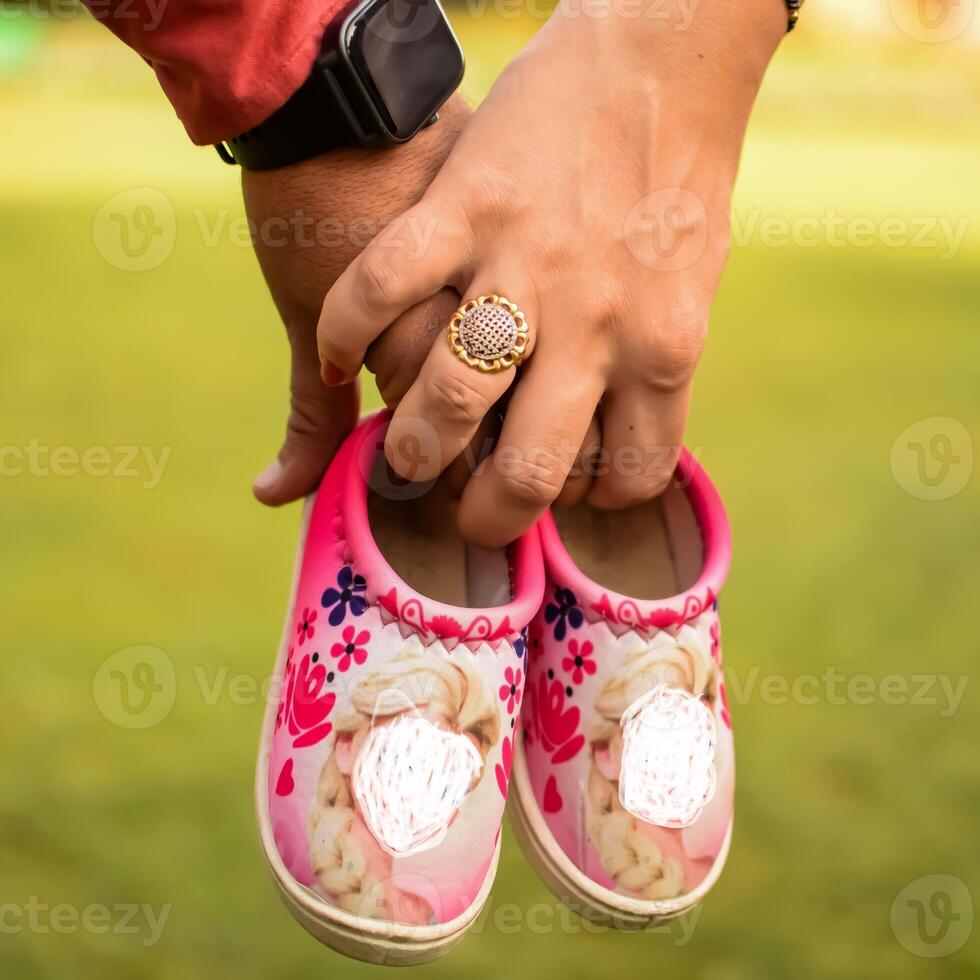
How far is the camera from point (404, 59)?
2.51 feet

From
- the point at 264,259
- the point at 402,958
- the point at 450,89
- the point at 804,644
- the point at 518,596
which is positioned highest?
the point at 450,89

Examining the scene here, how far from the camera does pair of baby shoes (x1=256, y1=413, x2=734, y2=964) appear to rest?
774mm

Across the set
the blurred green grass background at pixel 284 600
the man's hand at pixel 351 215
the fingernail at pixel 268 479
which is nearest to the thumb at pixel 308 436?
the fingernail at pixel 268 479

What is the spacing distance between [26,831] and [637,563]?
0.64 m

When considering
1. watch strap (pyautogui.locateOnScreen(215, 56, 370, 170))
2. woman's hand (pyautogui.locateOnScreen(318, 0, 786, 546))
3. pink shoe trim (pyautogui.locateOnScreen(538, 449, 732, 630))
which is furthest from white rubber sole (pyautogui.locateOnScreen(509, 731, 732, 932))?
watch strap (pyautogui.locateOnScreen(215, 56, 370, 170))

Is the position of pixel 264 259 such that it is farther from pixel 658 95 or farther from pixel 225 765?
pixel 225 765

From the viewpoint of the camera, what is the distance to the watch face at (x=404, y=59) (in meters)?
0.74

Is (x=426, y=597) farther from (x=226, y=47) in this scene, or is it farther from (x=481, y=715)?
(x=226, y=47)

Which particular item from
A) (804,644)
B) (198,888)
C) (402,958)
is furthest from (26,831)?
(804,644)

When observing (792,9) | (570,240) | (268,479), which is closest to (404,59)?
(570,240)

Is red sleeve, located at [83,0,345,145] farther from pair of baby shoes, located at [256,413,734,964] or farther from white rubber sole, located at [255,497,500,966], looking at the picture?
white rubber sole, located at [255,497,500,966]

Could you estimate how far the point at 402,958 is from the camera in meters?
0.77

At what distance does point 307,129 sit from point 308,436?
0.92ft

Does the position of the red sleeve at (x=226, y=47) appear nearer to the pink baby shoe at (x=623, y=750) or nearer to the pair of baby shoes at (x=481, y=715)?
the pair of baby shoes at (x=481, y=715)
